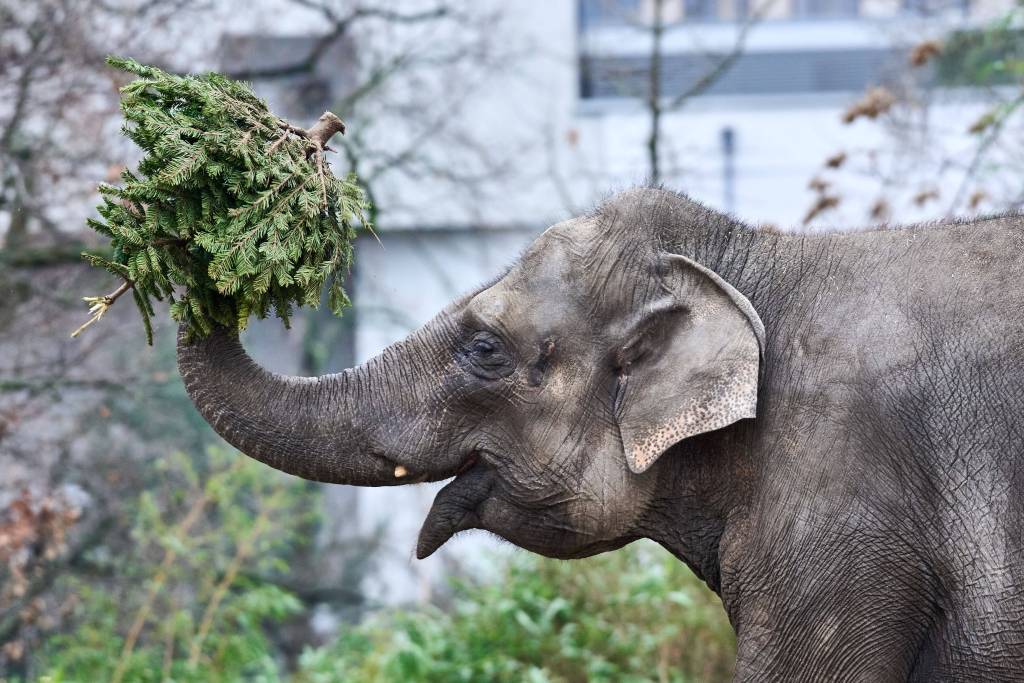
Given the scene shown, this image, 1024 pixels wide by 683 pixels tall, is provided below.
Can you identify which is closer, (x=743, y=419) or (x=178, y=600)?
(x=743, y=419)

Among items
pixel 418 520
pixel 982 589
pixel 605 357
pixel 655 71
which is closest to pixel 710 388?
pixel 605 357

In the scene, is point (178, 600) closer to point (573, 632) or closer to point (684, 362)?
point (573, 632)

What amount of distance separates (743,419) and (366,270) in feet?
32.4

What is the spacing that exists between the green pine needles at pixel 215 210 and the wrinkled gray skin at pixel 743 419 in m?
0.24

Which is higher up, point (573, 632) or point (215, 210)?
point (215, 210)

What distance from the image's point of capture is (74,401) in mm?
8789

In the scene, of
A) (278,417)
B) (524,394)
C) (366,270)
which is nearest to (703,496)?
(524,394)

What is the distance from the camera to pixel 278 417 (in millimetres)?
3814

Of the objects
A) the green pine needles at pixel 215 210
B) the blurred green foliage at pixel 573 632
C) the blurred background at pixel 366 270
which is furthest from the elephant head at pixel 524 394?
the blurred green foliage at pixel 573 632

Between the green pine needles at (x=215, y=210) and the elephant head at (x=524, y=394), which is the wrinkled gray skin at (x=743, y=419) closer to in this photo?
the elephant head at (x=524, y=394)

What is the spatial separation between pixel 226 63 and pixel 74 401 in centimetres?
231

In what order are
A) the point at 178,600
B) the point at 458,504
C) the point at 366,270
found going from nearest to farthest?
the point at 458,504 → the point at 178,600 → the point at 366,270

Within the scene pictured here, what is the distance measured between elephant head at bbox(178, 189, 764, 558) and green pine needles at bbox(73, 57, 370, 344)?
0.22 m

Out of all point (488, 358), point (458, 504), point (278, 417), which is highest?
point (488, 358)
